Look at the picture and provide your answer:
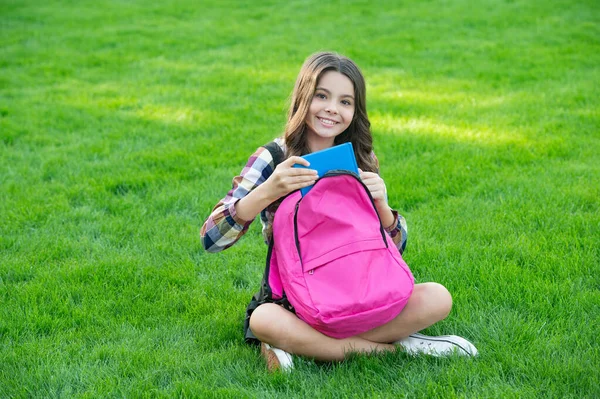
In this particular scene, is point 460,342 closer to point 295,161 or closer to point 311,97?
point 295,161

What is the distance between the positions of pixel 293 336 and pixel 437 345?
60cm

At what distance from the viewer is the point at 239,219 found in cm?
281

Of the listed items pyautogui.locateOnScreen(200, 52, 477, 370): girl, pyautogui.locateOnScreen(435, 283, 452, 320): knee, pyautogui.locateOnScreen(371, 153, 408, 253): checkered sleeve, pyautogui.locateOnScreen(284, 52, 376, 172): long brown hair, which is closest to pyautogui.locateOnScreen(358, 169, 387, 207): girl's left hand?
pyautogui.locateOnScreen(200, 52, 477, 370): girl

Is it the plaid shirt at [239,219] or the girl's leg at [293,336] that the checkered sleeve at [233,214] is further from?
the girl's leg at [293,336]

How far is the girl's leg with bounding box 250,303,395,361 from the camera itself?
2.79 meters

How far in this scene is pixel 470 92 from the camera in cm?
670

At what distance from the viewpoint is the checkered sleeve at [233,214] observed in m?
2.83

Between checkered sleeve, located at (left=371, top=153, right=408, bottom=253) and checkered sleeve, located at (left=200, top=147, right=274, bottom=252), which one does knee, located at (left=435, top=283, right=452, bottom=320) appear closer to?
checkered sleeve, located at (left=371, top=153, right=408, bottom=253)

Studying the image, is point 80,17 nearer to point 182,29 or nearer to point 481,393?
point 182,29

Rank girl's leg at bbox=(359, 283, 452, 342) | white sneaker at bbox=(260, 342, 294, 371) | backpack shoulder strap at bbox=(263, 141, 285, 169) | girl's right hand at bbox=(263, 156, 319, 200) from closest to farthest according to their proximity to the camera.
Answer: girl's right hand at bbox=(263, 156, 319, 200), white sneaker at bbox=(260, 342, 294, 371), girl's leg at bbox=(359, 283, 452, 342), backpack shoulder strap at bbox=(263, 141, 285, 169)

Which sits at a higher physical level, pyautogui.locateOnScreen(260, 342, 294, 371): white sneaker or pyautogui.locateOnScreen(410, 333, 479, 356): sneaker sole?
pyautogui.locateOnScreen(410, 333, 479, 356): sneaker sole

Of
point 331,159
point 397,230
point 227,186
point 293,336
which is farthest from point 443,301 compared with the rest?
point 227,186

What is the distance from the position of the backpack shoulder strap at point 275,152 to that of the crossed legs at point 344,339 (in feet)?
Answer: 1.99

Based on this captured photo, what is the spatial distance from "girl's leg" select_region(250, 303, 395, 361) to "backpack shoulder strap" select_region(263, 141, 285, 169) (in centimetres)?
61
